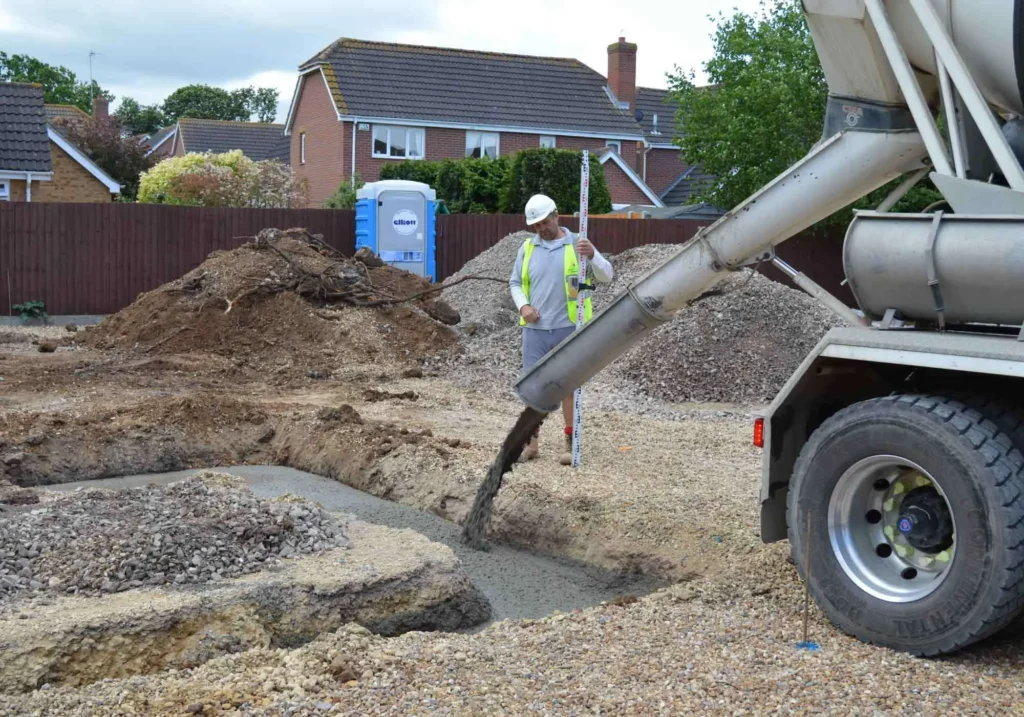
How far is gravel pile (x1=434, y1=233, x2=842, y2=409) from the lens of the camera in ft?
42.8

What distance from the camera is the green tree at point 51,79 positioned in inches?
2921

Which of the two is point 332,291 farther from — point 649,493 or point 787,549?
point 787,549

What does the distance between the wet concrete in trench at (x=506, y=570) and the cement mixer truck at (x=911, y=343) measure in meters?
1.61

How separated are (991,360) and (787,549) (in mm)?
2115

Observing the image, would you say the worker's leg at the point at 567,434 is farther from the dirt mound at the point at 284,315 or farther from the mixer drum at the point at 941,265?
the dirt mound at the point at 284,315

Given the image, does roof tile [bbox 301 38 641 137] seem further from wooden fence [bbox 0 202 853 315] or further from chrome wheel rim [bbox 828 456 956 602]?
chrome wheel rim [bbox 828 456 956 602]

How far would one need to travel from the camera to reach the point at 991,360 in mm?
4141

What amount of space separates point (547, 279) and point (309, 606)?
368cm

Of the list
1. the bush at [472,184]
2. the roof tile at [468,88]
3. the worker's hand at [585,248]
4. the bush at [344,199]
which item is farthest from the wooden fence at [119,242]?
the roof tile at [468,88]

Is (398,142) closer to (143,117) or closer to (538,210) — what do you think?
(538,210)

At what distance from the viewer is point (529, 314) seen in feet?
27.2

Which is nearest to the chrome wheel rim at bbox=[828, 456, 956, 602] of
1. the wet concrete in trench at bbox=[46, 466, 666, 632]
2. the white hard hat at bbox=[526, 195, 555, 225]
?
the wet concrete in trench at bbox=[46, 466, 666, 632]

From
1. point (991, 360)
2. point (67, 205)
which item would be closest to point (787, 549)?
point (991, 360)

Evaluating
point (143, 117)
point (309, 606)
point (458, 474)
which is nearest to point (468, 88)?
point (458, 474)
